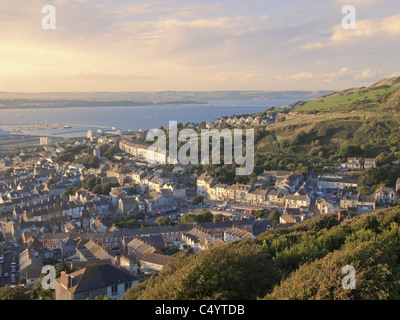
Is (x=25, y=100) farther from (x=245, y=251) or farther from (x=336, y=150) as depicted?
(x=245, y=251)

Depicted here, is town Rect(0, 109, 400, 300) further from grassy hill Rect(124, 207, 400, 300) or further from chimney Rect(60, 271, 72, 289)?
grassy hill Rect(124, 207, 400, 300)

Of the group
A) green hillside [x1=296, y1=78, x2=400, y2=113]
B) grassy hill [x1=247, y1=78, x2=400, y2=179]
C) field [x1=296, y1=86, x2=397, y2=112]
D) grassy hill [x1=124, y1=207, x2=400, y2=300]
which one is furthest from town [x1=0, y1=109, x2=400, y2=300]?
field [x1=296, y1=86, x2=397, y2=112]

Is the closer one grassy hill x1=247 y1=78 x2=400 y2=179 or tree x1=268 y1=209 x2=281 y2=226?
tree x1=268 y1=209 x2=281 y2=226

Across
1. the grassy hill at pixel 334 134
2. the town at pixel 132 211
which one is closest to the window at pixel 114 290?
the town at pixel 132 211

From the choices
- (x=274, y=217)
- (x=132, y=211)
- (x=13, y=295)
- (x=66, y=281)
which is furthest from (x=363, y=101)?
(x=13, y=295)

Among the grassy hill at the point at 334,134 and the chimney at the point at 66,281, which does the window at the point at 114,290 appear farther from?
the grassy hill at the point at 334,134

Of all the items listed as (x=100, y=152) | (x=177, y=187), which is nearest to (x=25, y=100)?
(x=100, y=152)
